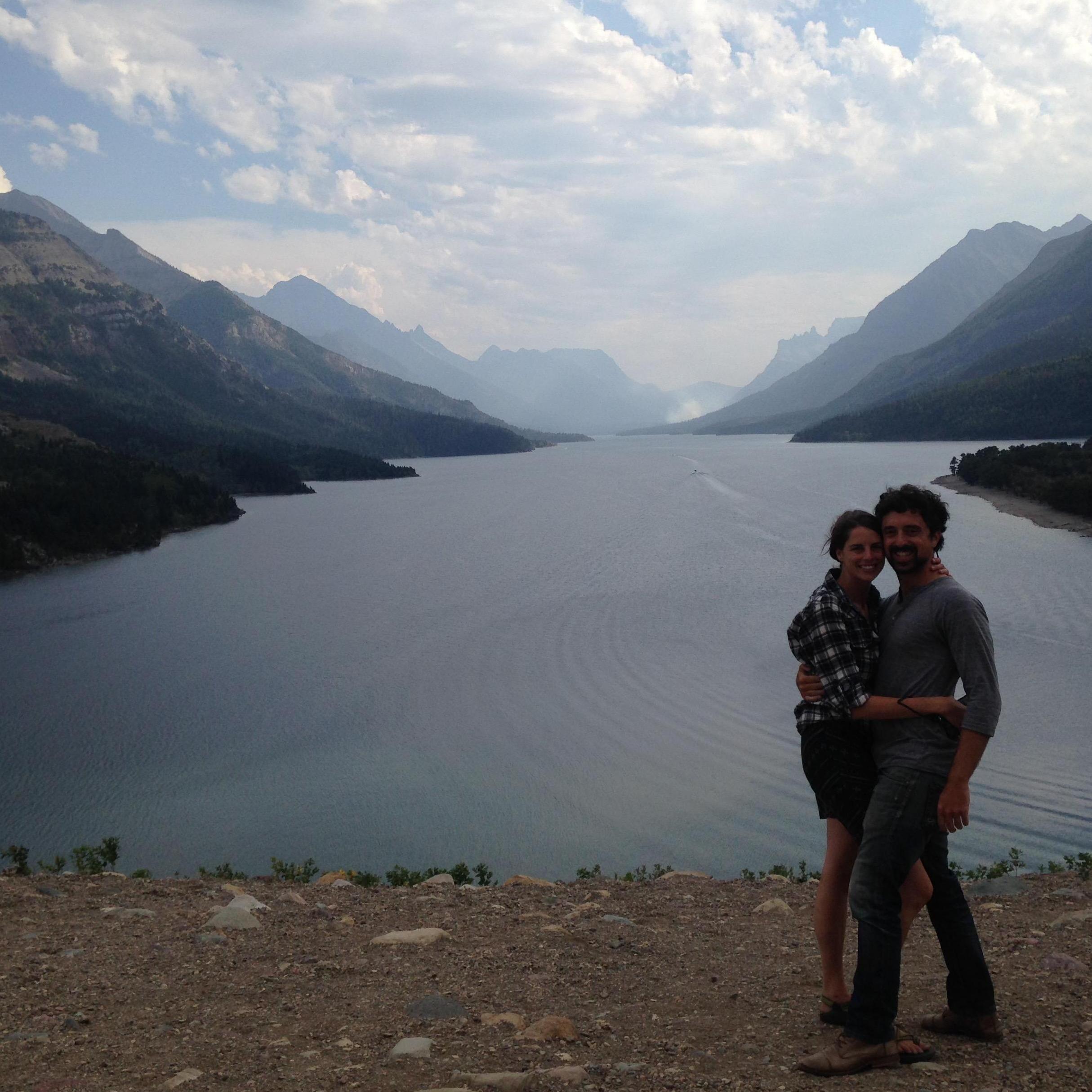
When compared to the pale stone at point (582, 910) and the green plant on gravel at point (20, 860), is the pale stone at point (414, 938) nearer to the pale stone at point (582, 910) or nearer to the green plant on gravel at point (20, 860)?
the pale stone at point (582, 910)

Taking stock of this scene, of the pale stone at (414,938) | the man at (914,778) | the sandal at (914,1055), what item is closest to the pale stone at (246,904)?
the pale stone at (414,938)

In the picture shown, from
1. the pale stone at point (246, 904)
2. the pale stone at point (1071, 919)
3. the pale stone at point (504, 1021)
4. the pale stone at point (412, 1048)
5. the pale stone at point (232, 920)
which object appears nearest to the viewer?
the pale stone at point (412, 1048)

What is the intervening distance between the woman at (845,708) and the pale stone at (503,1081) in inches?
73.4

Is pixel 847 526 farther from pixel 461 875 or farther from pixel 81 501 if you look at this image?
pixel 81 501

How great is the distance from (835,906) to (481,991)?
2.62m

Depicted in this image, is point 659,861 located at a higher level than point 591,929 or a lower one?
lower

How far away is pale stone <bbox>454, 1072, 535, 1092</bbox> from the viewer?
15.8 feet

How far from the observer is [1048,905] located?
869cm

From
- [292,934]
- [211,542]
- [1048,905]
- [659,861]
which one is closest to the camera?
[292,934]

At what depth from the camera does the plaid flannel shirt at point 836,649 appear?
500 cm

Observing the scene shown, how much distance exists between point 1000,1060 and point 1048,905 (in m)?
4.51

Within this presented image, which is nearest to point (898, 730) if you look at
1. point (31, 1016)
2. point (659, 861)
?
point (31, 1016)

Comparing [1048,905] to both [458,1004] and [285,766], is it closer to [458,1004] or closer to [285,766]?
[458,1004]

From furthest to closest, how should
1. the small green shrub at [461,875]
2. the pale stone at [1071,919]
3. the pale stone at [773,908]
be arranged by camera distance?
the small green shrub at [461,875], the pale stone at [773,908], the pale stone at [1071,919]
